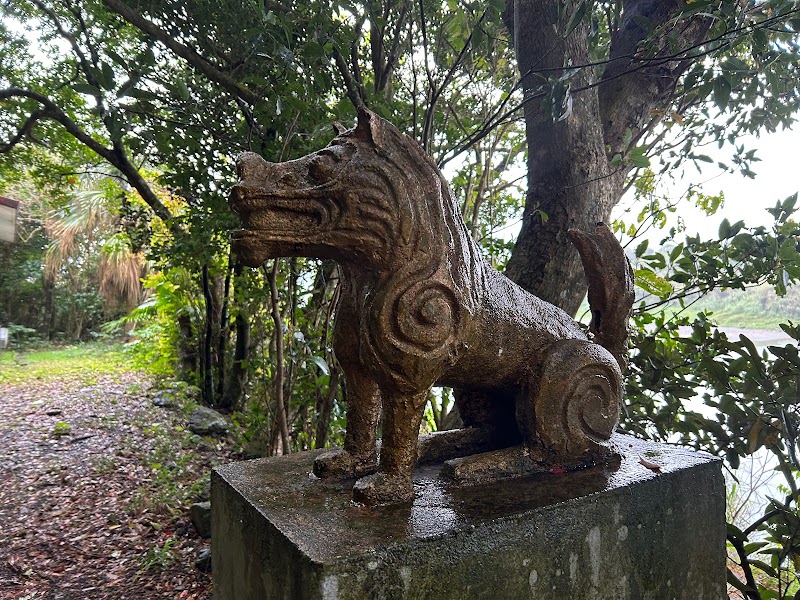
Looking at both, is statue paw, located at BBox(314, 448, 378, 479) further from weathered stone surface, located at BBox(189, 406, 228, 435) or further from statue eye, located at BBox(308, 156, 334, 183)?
weathered stone surface, located at BBox(189, 406, 228, 435)

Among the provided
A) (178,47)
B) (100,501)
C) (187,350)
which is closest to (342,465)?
(178,47)

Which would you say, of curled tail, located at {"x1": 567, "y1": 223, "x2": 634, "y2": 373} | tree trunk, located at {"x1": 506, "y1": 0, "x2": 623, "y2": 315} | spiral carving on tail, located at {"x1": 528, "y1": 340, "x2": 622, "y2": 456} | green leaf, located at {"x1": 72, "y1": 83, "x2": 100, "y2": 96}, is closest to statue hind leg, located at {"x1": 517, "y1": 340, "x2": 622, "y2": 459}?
spiral carving on tail, located at {"x1": 528, "y1": 340, "x2": 622, "y2": 456}

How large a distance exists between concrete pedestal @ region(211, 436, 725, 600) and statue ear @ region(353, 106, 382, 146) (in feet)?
3.29

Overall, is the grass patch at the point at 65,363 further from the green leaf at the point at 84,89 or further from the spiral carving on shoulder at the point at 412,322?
the spiral carving on shoulder at the point at 412,322

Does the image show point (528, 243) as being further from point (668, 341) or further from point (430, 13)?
point (430, 13)

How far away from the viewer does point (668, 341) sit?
2.94m

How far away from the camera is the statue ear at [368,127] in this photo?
4.94 feet

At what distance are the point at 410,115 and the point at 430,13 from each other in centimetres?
53

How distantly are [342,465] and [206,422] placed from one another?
391cm

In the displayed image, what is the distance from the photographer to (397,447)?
154 centimetres

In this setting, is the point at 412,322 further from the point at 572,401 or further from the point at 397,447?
the point at 572,401

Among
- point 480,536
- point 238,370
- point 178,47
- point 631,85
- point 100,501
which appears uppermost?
point 178,47

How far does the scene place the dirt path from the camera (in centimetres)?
308

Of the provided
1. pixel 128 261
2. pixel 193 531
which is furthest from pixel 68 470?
pixel 128 261
